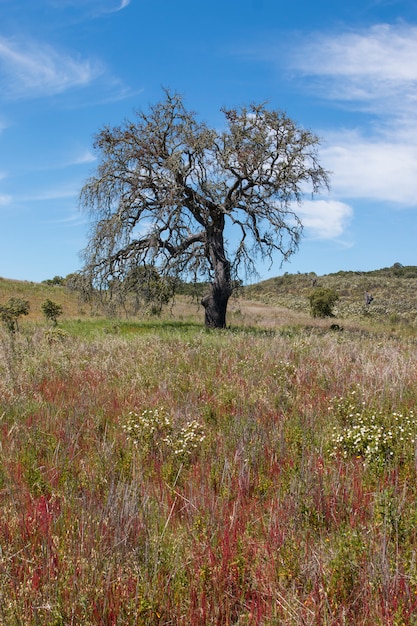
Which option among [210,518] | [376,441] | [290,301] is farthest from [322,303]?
[210,518]

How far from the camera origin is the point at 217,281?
20984 millimetres

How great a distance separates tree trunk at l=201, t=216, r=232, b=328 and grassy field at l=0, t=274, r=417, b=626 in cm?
1432

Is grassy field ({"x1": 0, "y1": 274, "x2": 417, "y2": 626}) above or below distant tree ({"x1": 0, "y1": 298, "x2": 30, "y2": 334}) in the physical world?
below

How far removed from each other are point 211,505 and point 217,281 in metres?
18.1

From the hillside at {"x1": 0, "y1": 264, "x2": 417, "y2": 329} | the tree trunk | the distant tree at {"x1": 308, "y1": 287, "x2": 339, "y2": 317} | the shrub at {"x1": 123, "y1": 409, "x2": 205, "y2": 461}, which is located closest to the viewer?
the shrub at {"x1": 123, "y1": 409, "x2": 205, "y2": 461}

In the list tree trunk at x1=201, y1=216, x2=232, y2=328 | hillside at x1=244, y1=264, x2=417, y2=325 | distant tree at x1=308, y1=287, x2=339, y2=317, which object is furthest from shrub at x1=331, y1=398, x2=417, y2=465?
hillside at x1=244, y1=264, x2=417, y2=325

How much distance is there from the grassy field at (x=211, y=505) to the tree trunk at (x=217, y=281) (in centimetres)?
1432

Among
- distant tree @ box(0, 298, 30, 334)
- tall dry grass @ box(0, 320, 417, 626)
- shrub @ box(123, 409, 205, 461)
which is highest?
distant tree @ box(0, 298, 30, 334)

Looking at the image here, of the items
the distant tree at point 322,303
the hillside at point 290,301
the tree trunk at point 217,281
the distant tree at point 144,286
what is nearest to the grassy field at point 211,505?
the distant tree at point 144,286

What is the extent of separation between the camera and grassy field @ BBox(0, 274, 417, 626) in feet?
7.69

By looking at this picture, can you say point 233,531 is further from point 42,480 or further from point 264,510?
point 42,480

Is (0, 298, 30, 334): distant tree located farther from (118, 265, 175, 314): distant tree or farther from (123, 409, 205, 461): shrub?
(123, 409, 205, 461): shrub

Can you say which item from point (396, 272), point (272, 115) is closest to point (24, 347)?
point (272, 115)

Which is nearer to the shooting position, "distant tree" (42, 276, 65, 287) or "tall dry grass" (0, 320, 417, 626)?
"tall dry grass" (0, 320, 417, 626)
